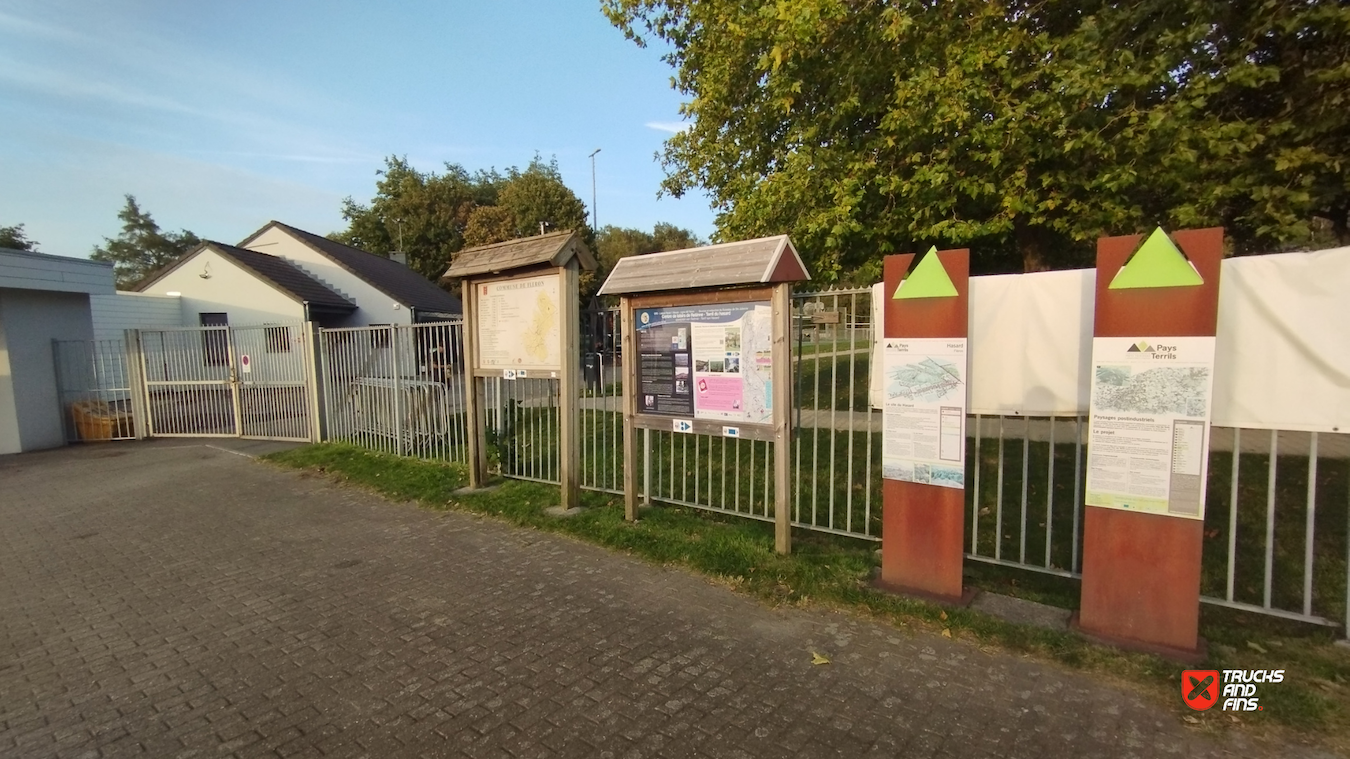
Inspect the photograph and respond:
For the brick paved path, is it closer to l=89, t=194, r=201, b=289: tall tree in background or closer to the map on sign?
the map on sign

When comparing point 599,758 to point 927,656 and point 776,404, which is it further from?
point 776,404

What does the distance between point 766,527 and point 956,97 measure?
5.19 metres

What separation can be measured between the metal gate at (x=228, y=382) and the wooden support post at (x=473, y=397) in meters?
4.98

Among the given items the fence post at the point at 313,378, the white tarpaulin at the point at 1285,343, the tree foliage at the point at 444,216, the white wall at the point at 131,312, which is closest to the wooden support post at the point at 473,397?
the fence post at the point at 313,378

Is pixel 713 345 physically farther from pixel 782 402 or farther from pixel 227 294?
pixel 227 294

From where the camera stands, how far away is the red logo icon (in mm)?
3035

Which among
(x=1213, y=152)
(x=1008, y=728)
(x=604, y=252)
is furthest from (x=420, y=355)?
(x=604, y=252)

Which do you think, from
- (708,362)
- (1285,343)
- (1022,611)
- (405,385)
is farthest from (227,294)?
(1285,343)

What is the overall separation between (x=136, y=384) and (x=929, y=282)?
14.6m

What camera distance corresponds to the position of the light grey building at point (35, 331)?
37.1ft

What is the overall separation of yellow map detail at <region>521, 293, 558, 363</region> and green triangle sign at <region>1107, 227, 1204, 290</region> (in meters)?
4.64

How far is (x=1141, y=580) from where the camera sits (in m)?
3.52

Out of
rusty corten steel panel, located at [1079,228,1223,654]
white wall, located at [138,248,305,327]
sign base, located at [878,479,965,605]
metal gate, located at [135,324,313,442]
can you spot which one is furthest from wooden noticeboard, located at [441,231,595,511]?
white wall, located at [138,248,305,327]

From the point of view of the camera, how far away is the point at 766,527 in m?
5.84
